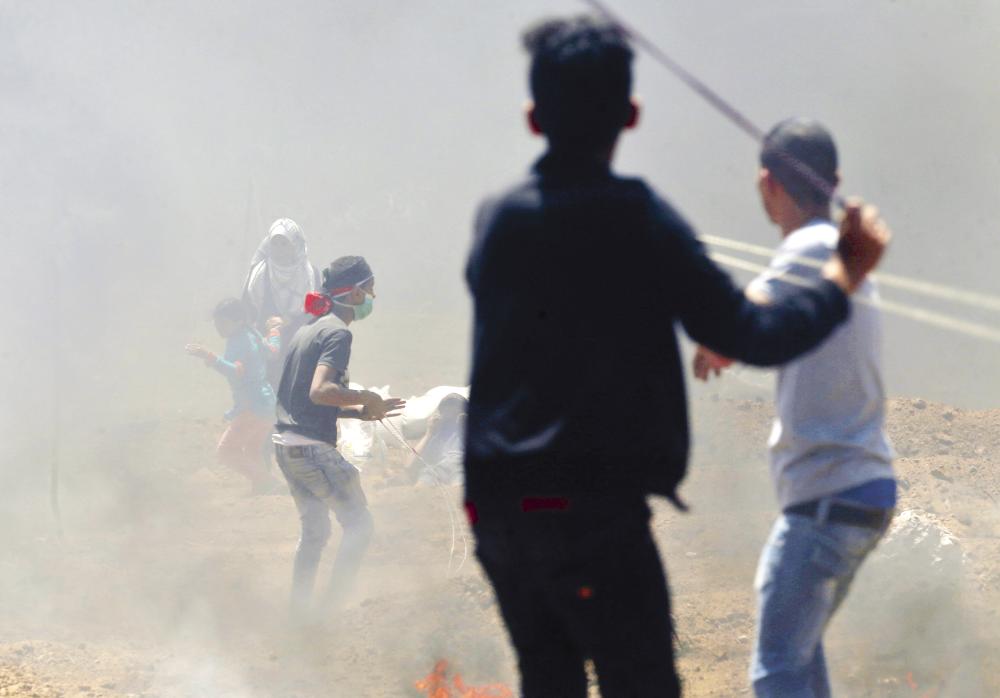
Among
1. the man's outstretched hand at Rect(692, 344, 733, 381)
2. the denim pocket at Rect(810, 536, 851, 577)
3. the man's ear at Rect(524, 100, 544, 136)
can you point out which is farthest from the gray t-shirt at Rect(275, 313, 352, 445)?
the man's ear at Rect(524, 100, 544, 136)

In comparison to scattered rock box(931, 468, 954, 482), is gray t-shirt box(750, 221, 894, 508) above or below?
above

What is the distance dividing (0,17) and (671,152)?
653 inches

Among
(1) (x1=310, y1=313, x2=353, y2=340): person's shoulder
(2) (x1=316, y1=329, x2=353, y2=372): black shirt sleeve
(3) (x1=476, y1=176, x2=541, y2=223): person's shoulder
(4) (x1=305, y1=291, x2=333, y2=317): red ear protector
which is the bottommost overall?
Answer: (2) (x1=316, y1=329, x2=353, y2=372): black shirt sleeve

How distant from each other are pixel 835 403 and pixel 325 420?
3741 mm

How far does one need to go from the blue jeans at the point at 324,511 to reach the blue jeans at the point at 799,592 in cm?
355

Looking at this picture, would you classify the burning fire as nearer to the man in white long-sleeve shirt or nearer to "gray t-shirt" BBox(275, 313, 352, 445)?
"gray t-shirt" BBox(275, 313, 352, 445)

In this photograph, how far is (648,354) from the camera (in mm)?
1955

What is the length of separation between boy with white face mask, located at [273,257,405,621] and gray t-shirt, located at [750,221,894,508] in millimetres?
3372

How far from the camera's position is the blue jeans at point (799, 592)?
2.72 metres

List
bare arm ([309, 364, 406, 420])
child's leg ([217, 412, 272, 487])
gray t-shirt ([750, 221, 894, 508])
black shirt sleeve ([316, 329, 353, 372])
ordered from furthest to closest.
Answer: child's leg ([217, 412, 272, 487]), black shirt sleeve ([316, 329, 353, 372]), bare arm ([309, 364, 406, 420]), gray t-shirt ([750, 221, 894, 508])

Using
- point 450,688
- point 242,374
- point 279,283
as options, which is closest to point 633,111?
point 450,688

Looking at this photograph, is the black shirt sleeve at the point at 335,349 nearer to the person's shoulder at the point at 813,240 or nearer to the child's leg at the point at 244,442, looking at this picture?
the person's shoulder at the point at 813,240

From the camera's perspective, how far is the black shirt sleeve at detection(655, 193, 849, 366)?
194 centimetres

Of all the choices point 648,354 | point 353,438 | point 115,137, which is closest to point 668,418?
point 648,354
